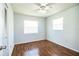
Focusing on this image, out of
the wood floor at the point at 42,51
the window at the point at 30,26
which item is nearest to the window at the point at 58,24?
the wood floor at the point at 42,51

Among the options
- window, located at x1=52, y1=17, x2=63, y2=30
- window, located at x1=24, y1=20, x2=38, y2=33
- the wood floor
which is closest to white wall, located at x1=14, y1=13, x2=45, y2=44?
window, located at x1=24, y1=20, x2=38, y2=33

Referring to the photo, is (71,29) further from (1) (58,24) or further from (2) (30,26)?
(2) (30,26)

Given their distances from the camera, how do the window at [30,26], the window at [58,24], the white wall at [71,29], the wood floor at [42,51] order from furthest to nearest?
1. the window at [30,26]
2. the window at [58,24]
3. the white wall at [71,29]
4. the wood floor at [42,51]

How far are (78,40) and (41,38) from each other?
360 cm

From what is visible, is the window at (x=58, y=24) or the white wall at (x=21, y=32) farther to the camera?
the white wall at (x=21, y=32)

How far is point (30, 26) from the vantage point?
219 inches

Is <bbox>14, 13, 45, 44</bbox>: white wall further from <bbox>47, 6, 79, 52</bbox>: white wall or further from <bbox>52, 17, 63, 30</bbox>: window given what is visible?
<bbox>47, 6, 79, 52</bbox>: white wall

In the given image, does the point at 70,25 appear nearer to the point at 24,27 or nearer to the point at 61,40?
the point at 61,40

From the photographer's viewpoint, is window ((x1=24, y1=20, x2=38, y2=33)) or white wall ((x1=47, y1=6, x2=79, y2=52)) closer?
white wall ((x1=47, y1=6, x2=79, y2=52))

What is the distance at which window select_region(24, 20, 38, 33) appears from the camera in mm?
5331

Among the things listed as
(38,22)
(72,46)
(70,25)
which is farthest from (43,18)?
(72,46)

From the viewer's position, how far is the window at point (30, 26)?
5331mm

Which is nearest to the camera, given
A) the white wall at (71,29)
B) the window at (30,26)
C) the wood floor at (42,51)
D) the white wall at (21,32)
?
the wood floor at (42,51)

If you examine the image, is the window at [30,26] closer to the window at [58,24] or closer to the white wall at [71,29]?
the window at [58,24]
